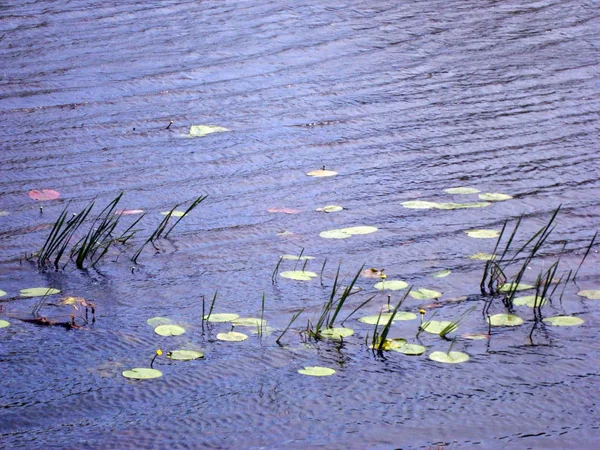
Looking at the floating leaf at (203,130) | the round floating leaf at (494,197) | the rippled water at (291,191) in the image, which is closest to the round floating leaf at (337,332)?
the rippled water at (291,191)

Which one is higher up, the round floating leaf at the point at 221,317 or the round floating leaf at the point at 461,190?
the round floating leaf at the point at 221,317

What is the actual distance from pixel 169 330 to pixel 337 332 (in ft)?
1.56

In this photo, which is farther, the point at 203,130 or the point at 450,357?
the point at 203,130

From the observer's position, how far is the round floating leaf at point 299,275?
3.20m

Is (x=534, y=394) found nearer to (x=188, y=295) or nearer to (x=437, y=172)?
(x=188, y=295)

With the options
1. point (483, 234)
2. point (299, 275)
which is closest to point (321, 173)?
point (483, 234)

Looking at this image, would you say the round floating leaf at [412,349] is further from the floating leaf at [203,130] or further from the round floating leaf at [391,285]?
the floating leaf at [203,130]

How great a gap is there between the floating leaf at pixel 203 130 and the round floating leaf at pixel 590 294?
214cm

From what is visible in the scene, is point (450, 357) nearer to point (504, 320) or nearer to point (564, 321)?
point (504, 320)

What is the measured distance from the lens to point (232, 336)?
110 inches

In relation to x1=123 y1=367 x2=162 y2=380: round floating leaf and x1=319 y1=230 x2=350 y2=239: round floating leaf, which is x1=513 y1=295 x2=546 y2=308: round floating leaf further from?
x1=123 y1=367 x2=162 y2=380: round floating leaf

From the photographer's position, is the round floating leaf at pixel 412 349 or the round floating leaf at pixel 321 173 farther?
the round floating leaf at pixel 321 173

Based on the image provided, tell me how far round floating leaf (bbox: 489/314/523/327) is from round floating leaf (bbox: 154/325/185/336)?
900 mm

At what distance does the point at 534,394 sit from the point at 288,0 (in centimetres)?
492
